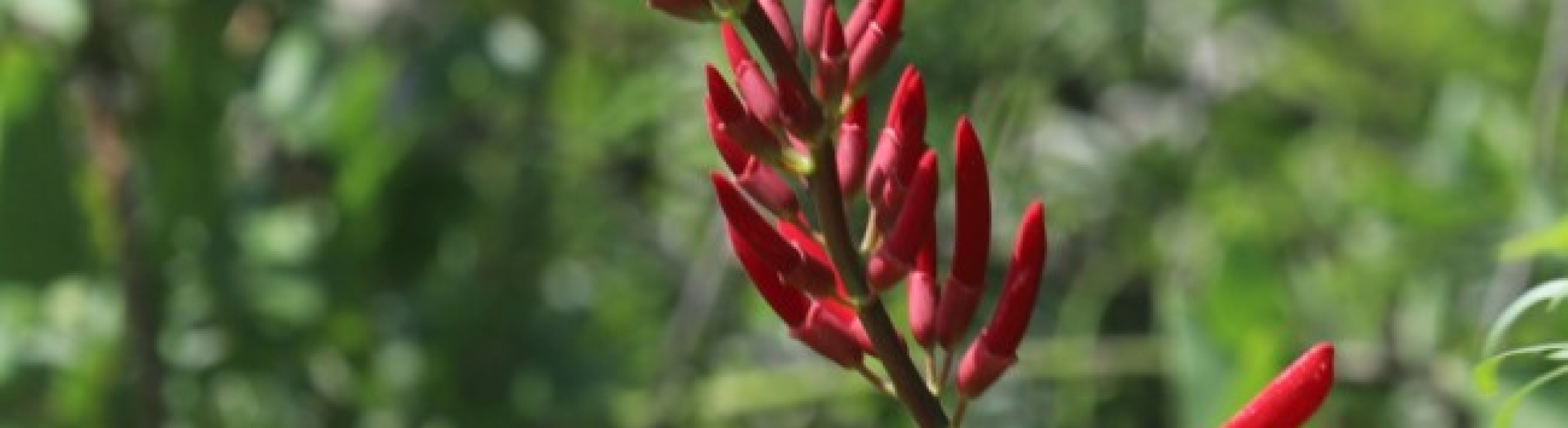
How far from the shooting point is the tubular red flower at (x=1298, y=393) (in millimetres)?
855

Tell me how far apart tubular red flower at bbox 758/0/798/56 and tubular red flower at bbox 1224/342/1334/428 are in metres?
0.17

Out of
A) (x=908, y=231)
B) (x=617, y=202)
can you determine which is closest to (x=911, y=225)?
(x=908, y=231)

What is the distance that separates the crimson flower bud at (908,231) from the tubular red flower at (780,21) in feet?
0.17

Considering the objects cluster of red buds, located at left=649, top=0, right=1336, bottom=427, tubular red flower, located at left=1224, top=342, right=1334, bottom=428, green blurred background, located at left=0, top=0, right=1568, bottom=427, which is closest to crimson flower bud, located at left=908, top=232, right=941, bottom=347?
cluster of red buds, located at left=649, top=0, right=1336, bottom=427

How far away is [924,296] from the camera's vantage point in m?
0.92

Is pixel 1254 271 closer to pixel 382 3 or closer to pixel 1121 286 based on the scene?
pixel 1121 286

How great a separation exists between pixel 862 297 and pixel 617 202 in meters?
2.23

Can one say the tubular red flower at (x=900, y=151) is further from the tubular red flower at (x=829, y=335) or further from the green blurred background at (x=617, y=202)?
the green blurred background at (x=617, y=202)

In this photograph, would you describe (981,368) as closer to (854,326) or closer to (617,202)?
(854,326)

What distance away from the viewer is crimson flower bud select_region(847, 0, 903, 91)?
0.89m

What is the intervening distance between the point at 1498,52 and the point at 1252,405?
188cm

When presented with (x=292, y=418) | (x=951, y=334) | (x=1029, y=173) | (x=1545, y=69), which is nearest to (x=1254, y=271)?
(x=1545, y=69)

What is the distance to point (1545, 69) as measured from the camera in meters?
2.04

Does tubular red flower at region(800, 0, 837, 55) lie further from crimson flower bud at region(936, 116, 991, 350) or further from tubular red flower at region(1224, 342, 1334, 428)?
tubular red flower at region(1224, 342, 1334, 428)
